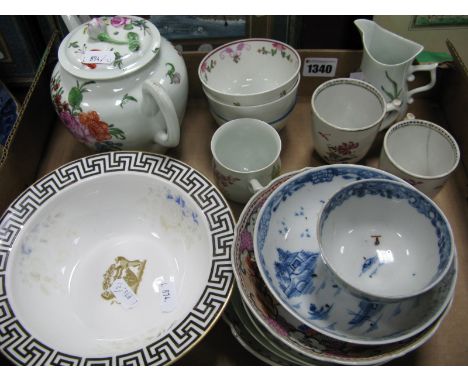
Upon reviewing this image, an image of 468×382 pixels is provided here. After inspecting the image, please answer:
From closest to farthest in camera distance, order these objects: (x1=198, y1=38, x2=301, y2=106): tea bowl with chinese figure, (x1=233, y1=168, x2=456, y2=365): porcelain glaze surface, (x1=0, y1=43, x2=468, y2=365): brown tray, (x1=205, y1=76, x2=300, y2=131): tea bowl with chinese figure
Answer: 1. (x1=233, y1=168, x2=456, y2=365): porcelain glaze surface
2. (x1=0, y1=43, x2=468, y2=365): brown tray
3. (x1=205, y1=76, x2=300, y2=131): tea bowl with chinese figure
4. (x1=198, y1=38, x2=301, y2=106): tea bowl with chinese figure

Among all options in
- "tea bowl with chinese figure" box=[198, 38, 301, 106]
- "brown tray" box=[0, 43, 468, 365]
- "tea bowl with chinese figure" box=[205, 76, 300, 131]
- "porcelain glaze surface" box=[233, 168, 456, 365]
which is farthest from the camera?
"tea bowl with chinese figure" box=[198, 38, 301, 106]

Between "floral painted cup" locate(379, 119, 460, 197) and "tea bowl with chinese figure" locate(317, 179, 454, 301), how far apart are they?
12cm

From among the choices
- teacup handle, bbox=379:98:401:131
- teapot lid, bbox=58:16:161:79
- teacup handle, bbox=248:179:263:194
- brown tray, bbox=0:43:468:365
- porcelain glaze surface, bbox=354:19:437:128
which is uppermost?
teapot lid, bbox=58:16:161:79

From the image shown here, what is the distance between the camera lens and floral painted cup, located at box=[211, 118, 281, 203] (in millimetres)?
760

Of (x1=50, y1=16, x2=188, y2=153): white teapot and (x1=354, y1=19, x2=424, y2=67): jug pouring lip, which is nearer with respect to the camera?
(x1=50, y1=16, x2=188, y2=153): white teapot

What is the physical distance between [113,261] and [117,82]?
328 mm

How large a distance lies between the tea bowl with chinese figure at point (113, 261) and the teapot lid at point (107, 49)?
0.51 ft

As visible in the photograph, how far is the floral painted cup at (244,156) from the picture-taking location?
0.76 m

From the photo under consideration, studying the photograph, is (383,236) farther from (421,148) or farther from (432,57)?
(432,57)

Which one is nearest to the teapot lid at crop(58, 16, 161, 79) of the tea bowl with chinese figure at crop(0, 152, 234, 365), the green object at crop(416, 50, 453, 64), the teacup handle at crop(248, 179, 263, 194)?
the tea bowl with chinese figure at crop(0, 152, 234, 365)

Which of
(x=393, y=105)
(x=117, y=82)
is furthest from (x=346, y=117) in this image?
(x=117, y=82)

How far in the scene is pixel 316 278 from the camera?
2.17 ft

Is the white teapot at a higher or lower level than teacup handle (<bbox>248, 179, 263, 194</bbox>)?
higher

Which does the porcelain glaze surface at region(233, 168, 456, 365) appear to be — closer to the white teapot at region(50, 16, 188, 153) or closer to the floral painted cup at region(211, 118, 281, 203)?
the floral painted cup at region(211, 118, 281, 203)
